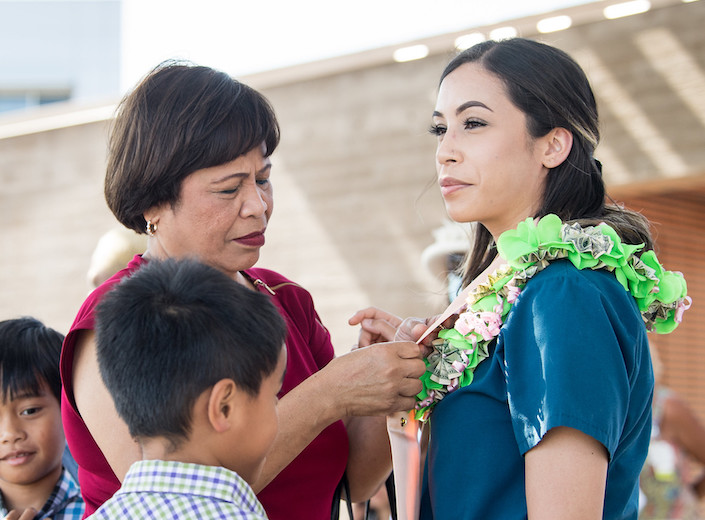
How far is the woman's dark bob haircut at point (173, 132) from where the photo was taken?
2064 mm

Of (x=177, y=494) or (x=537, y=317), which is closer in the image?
(x=177, y=494)

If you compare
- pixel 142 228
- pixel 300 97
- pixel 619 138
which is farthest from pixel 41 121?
pixel 142 228

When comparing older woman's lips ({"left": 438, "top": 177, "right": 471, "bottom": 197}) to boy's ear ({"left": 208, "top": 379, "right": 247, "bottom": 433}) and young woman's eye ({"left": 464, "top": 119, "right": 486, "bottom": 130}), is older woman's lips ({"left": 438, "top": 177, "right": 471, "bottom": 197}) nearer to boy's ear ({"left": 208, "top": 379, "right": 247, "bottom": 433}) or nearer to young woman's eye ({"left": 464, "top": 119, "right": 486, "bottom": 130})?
young woman's eye ({"left": 464, "top": 119, "right": 486, "bottom": 130})

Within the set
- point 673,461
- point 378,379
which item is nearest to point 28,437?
point 378,379

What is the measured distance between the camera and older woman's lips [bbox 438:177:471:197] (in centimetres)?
201

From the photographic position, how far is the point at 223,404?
1.56m

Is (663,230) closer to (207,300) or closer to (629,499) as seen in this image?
(629,499)

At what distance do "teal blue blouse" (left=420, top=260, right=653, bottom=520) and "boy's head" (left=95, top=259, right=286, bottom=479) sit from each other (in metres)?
0.42

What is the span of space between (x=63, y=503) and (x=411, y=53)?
6.12m

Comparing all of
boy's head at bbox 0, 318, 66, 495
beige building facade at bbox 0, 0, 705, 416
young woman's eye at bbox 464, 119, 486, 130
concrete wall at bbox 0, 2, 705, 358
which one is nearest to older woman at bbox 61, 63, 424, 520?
young woman's eye at bbox 464, 119, 486, 130

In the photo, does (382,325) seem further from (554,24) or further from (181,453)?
(554,24)

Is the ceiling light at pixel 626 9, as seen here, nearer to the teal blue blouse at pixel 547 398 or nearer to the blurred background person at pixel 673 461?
the blurred background person at pixel 673 461

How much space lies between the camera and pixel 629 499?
72.1 inches

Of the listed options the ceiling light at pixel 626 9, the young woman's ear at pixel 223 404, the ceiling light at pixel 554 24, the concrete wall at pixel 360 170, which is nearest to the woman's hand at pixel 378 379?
the young woman's ear at pixel 223 404
